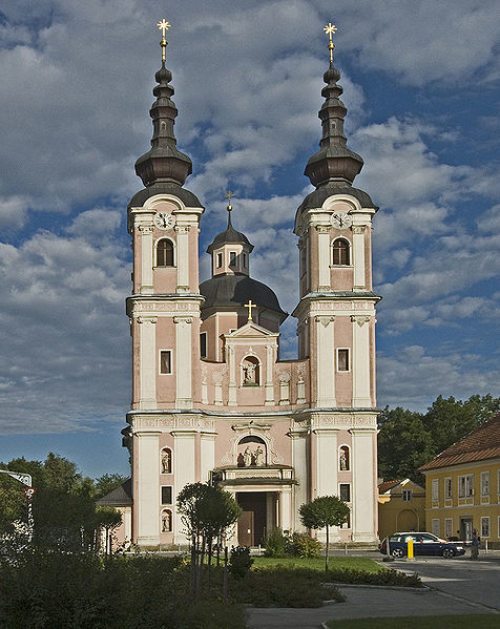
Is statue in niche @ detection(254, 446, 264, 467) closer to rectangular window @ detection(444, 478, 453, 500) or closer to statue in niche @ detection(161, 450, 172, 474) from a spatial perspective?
statue in niche @ detection(161, 450, 172, 474)

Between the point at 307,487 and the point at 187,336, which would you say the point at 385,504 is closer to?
the point at 307,487

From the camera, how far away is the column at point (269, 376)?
60.8m

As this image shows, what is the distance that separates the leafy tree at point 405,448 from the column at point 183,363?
27.9 m

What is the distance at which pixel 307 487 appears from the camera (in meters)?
58.1

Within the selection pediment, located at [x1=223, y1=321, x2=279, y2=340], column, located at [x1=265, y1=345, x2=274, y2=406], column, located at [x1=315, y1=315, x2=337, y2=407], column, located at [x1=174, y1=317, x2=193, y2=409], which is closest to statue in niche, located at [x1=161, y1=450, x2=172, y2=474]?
column, located at [x1=174, y1=317, x2=193, y2=409]

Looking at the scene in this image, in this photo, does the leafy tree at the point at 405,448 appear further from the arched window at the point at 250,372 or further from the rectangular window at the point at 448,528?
the arched window at the point at 250,372

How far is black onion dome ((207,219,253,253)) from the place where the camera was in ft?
233

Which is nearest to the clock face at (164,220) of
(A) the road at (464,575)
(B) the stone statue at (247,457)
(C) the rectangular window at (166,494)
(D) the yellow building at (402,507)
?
(B) the stone statue at (247,457)

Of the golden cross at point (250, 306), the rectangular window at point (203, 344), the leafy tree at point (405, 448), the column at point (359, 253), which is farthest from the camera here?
the leafy tree at point (405, 448)

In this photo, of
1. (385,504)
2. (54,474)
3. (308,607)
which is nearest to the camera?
(308,607)

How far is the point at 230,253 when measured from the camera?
7088 centimetres

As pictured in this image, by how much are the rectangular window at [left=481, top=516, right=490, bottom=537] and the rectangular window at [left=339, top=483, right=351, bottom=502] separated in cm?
788

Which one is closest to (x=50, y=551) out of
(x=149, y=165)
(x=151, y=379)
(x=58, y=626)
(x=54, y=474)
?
(x=58, y=626)

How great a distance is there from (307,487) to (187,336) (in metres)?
10.6
